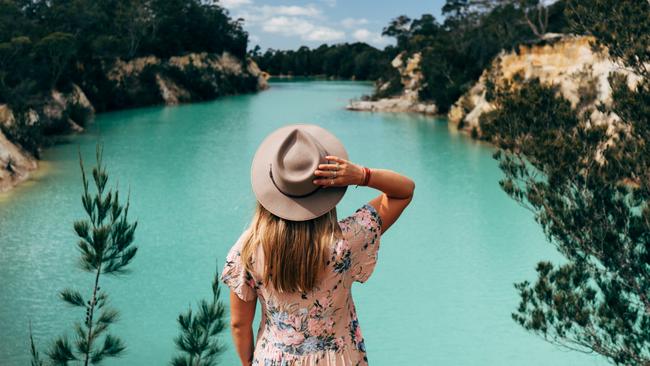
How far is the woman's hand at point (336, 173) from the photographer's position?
5.44 feet

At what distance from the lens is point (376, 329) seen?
273 inches

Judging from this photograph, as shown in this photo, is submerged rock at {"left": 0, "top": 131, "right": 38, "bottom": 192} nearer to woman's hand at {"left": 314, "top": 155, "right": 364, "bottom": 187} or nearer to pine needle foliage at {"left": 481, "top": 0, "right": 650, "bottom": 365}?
pine needle foliage at {"left": 481, "top": 0, "right": 650, "bottom": 365}

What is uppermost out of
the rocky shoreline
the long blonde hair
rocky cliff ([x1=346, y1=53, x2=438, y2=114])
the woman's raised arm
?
the woman's raised arm

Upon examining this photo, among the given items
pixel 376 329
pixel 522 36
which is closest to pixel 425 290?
pixel 376 329

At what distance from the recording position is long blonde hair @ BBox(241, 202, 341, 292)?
1661 mm

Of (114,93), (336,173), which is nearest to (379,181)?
(336,173)

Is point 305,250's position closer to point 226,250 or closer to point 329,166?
point 329,166

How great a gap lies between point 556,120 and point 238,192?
8.88 metres

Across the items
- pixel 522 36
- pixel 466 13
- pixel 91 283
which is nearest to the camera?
pixel 91 283

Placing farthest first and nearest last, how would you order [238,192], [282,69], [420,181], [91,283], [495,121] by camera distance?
[282,69] → [420,181] → [238,192] → [91,283] → [495,121]

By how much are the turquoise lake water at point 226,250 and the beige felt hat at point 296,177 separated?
4451mm

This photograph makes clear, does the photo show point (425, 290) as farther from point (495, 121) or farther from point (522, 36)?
point (522, 36)

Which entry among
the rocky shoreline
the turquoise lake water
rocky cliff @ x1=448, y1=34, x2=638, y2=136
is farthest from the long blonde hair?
rocky cliff @ x1=448, y1=34, x2=638, y2=136

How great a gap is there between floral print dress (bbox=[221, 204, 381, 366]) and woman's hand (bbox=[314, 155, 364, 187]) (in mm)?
109
